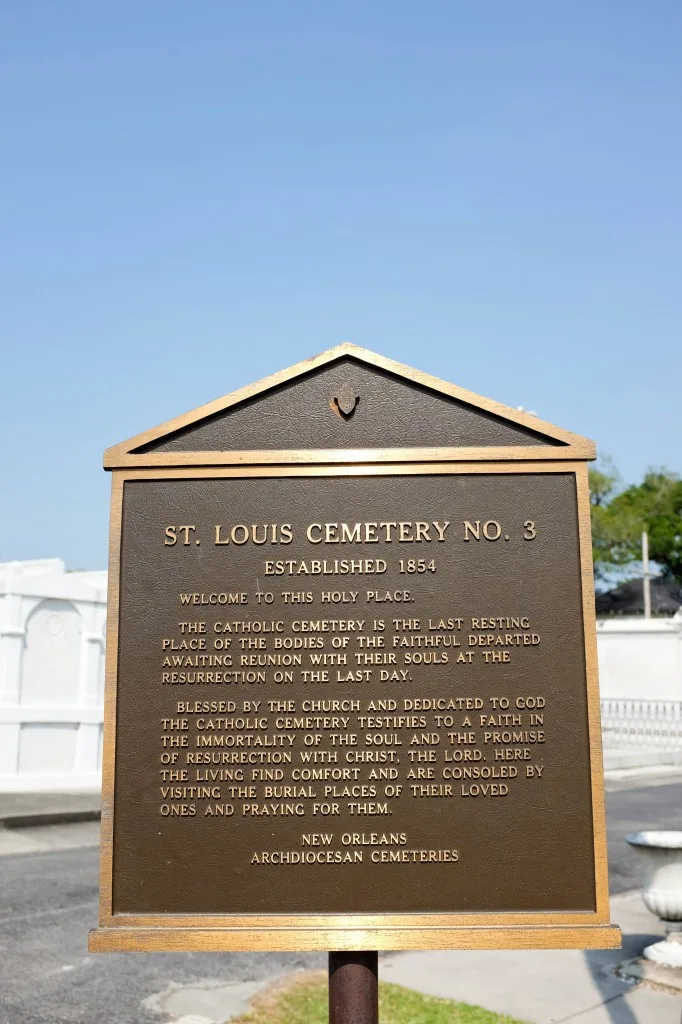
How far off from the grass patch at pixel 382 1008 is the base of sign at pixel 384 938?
2156 millimetres

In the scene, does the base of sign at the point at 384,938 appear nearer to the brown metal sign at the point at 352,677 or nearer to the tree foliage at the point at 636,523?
the brown metal sign at the point at 352,677

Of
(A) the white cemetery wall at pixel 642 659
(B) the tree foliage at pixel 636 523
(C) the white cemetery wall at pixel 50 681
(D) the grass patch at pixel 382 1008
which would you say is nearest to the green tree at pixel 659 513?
(B) the tree foliage at pixel 636 523

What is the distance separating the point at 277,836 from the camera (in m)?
3.04

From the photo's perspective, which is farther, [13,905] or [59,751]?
[59,751]

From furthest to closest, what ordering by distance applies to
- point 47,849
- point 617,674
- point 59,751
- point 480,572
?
point 617,674, point 59,751, point 47,849, point 480,572

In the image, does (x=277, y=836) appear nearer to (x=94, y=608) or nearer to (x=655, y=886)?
(x=655, y=886)

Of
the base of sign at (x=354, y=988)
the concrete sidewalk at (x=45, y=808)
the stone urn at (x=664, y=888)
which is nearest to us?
the base of sign at (x=354, y=988)

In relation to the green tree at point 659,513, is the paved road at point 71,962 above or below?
below

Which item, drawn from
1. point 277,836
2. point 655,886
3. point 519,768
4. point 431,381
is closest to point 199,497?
point 431,381

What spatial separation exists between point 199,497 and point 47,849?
7.19 m

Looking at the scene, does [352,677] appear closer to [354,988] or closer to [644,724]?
[354,988]

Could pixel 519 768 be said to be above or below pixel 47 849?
above

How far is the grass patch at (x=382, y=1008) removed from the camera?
15.5 ft

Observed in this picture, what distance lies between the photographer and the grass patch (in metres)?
4.72
